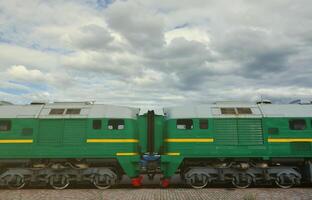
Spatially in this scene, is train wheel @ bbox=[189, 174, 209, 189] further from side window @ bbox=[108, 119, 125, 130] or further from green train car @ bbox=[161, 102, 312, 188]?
side window @ bbox=[108, 119, 125, 130]

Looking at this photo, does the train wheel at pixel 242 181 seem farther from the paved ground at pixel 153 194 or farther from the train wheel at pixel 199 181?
the train wheel at pixel 199 181

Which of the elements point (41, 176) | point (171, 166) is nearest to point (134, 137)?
point (171, 166)

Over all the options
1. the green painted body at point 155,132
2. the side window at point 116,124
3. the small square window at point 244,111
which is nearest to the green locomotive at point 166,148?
the side window at point 116,124

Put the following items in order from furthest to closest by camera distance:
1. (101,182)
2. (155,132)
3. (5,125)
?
1. (155,132)
2. (5,125)
3. (101,182)

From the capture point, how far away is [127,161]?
45.8 feet

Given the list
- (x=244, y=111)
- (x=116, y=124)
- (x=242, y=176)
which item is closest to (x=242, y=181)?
(x=242, y=176)

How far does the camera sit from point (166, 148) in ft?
47.5

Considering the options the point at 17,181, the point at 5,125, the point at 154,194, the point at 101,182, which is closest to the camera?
the point at 154,194

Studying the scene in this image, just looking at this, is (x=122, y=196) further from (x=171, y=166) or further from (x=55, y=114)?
(x=55, y=114)

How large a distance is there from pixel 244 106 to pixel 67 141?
28.7 feet

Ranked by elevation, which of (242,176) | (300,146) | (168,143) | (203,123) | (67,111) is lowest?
(242,176)

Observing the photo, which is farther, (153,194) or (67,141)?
(67,141)

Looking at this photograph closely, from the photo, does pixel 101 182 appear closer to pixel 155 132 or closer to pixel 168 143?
pixel 155 132

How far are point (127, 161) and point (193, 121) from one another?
12.0 feet
